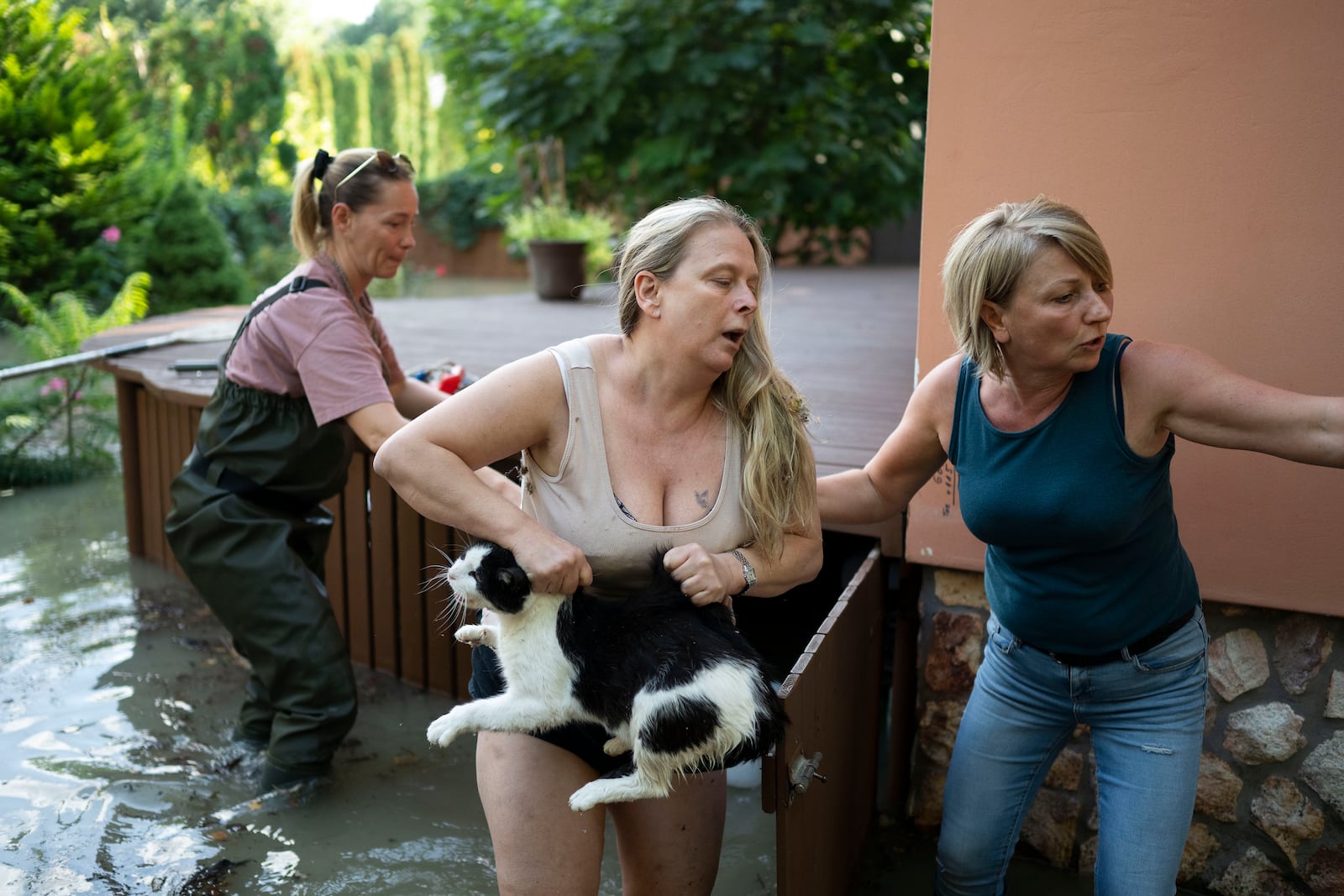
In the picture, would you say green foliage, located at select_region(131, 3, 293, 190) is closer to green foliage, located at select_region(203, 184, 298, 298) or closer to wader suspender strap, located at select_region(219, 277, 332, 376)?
green foliage, located at select_region(203, 184, 298, 298)

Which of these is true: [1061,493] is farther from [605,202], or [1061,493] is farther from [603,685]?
[605,202]

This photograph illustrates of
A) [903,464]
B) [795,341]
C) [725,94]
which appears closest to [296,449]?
[903,464]

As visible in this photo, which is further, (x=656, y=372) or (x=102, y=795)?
(x=102, y=795)

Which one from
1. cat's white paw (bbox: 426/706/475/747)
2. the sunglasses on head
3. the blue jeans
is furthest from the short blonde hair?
the sunglasses on head

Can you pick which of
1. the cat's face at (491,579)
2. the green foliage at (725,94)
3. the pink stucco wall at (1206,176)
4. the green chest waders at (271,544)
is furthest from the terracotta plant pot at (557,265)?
the cat's face at (491,579)

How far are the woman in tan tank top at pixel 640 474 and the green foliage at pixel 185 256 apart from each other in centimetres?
1061

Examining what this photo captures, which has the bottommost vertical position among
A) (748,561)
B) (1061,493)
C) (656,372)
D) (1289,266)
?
(748,561)

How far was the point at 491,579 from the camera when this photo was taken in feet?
6.09

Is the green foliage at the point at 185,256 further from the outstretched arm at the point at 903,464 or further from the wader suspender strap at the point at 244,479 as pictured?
the outstretched arm at the point at 903,464

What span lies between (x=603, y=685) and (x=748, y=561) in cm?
38

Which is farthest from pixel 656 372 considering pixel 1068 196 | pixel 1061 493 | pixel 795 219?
pixel 795 219

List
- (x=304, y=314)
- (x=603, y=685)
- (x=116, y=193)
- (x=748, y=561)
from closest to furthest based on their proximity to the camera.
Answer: (x=603, y=685)
(x=748, y=561)
(x=304, y=314)
(x=116, y=193)

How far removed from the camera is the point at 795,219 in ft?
37.3

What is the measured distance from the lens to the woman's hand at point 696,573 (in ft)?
6.12
